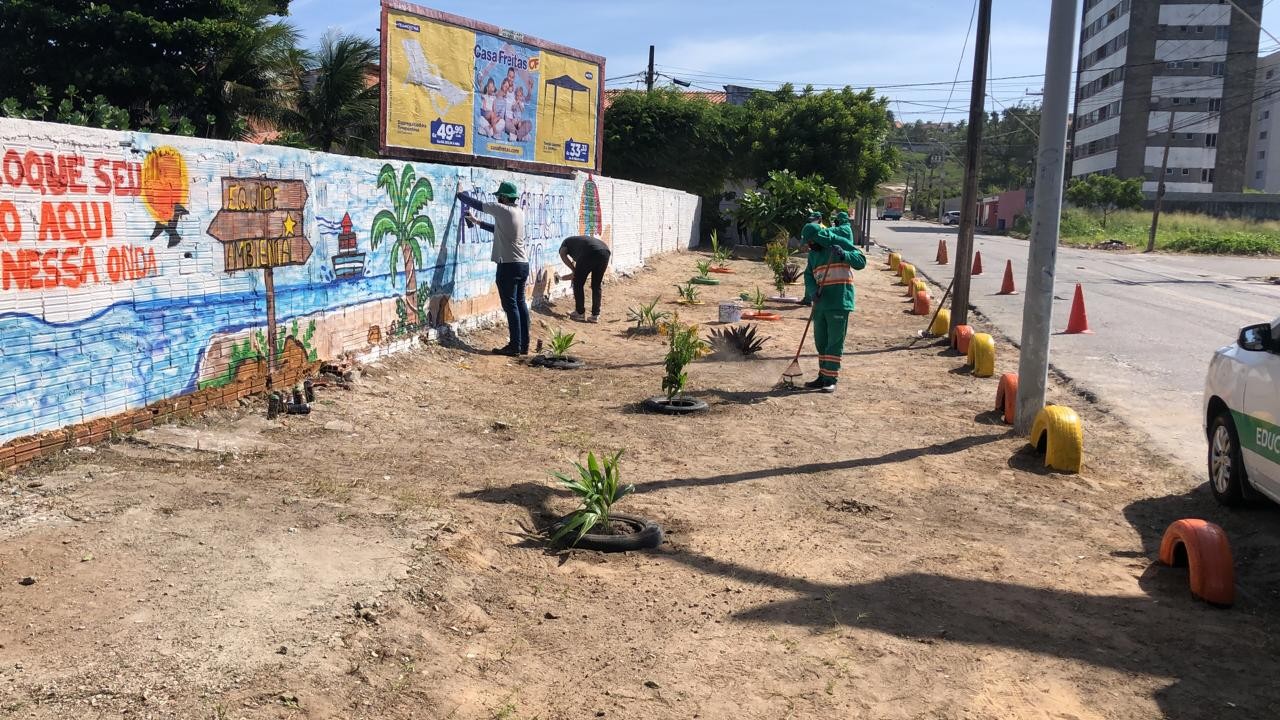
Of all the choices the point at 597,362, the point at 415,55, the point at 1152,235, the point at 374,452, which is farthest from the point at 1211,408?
the point at 1152,235

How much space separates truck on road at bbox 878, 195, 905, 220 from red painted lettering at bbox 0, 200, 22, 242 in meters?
102

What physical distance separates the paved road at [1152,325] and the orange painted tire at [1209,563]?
261cm

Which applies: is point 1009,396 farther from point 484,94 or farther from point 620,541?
point 484,94

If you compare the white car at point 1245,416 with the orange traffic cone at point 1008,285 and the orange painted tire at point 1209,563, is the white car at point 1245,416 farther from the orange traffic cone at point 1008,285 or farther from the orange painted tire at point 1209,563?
the orange traffic cone at point 1008,285

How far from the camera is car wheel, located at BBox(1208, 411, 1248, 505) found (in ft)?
19.3

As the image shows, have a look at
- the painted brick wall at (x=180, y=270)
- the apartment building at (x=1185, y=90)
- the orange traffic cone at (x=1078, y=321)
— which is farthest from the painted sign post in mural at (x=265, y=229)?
the apartment building at (x=1185, y=90)

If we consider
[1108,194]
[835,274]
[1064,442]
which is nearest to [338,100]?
[835,274]

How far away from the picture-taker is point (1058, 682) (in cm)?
383

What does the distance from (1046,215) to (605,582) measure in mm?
5012

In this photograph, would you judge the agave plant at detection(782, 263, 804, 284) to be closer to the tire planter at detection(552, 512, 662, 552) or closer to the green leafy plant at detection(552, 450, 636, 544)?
the green leafy plant at detection(552, 450, 636, 544)

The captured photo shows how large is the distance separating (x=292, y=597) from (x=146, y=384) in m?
2.81

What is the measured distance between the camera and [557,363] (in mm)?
10617

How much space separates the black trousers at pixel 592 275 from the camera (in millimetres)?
13617

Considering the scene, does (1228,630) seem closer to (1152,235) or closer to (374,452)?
(374,452)
